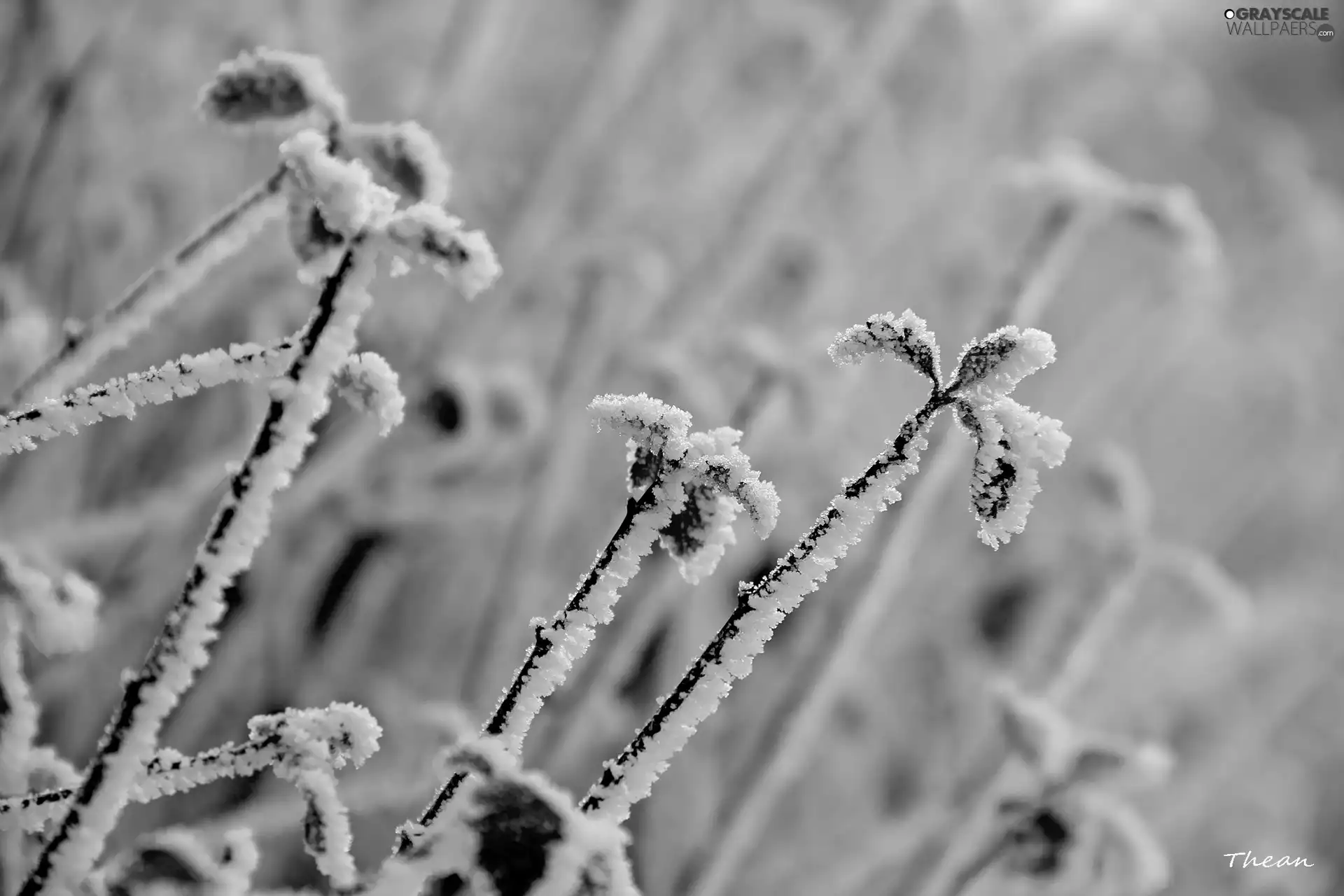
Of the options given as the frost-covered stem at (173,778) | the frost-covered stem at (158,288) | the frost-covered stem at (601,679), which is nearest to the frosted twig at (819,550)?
the frost-covered stem at (173,778)

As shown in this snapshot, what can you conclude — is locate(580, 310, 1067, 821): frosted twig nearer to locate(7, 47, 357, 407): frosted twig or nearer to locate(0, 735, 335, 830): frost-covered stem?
locate(0, 735, 335, 830): frost-covered stem

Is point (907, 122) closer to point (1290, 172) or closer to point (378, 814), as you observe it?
point (1290, 172)

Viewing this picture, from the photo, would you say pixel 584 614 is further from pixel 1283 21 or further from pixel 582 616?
pixel 1283 21

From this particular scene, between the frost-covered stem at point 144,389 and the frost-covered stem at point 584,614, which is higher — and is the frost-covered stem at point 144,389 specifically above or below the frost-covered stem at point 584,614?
above

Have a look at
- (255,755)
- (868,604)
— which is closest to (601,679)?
(868,604)

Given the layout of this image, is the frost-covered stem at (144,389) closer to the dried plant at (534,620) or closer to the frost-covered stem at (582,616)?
the dried plant at (534,620)

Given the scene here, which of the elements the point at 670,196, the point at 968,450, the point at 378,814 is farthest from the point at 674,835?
the point at 670,196
